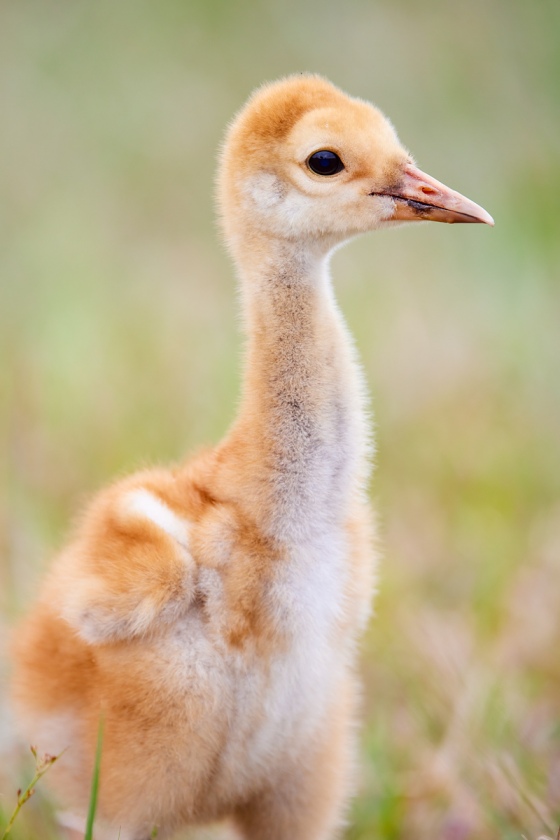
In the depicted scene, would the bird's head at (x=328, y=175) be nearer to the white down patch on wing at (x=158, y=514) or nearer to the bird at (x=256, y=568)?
the bird at (x=256, y=568)

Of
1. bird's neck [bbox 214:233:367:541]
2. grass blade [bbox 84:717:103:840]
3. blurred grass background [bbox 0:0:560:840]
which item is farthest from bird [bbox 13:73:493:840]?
blurred grass background [bbox 0:0:560:840]

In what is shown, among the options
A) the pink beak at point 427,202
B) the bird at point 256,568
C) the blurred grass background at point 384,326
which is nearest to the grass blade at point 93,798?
the bird at point 256,568

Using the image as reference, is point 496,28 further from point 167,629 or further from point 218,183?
point 167,629

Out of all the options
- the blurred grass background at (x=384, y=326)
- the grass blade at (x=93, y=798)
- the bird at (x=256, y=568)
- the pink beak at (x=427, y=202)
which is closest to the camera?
the grass blade at (x=93, y=798)

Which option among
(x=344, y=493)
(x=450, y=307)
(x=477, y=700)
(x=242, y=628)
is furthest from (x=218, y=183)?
(x=450, y=307)

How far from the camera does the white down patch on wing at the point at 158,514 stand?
6.19 feet

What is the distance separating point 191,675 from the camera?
1.82 meters

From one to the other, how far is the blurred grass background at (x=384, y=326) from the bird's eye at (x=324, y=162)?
121 centimetres

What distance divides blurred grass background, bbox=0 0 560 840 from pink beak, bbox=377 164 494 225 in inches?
42.7

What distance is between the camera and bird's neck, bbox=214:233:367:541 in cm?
192

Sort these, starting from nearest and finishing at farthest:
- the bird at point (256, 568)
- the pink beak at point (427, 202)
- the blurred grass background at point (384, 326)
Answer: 1. the bird at point (256, 568)
2. the pink beak at point (427, 202)
3. the blurred grass background at point (384, 326)

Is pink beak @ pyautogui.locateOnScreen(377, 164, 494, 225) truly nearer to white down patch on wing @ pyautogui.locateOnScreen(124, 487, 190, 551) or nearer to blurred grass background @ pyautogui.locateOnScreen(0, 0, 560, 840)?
white down patch on wing @ pyautogui.locateOnScreen(124, 487, 190, 551)

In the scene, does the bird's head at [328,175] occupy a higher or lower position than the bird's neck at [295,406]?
higher

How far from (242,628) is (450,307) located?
10.7 ft
